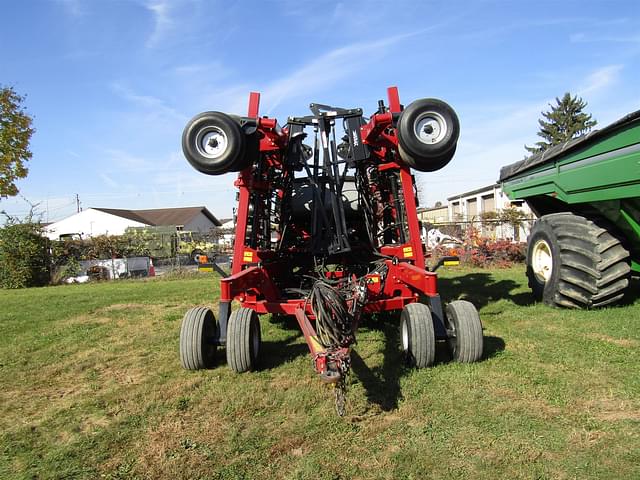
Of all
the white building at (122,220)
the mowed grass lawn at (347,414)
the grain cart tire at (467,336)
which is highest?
the white building at (122,220)

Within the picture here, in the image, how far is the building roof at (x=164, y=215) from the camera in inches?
1874

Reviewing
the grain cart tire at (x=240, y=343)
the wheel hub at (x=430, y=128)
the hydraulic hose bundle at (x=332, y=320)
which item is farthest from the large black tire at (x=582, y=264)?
the grain cart tire at (x=240, y=343)

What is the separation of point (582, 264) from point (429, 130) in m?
2.90

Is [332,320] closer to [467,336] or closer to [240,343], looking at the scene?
[240,343]

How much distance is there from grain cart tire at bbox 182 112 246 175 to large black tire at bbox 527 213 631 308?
14.9 ft

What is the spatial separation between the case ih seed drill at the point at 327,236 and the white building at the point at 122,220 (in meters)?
38.0

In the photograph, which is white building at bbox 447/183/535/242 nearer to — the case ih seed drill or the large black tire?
the large black tire

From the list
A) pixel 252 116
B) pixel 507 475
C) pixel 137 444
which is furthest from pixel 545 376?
pixel 252 116

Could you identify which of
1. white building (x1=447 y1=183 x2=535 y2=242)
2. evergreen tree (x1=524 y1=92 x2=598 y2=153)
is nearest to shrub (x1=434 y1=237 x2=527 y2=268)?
white building (x1=447 y1=183 x2=535 y2=242)

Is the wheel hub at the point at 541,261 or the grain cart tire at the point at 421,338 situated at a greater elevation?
the wheel hub at the point at 541,261

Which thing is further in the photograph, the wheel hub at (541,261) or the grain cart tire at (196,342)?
the wheel hub at (541,261)

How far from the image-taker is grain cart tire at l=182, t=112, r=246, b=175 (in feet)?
16.4

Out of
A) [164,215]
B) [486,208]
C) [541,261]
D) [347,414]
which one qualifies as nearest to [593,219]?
[541,261]

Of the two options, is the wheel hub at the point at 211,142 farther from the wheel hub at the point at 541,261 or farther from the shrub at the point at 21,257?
the shrub at the point at 21,257
